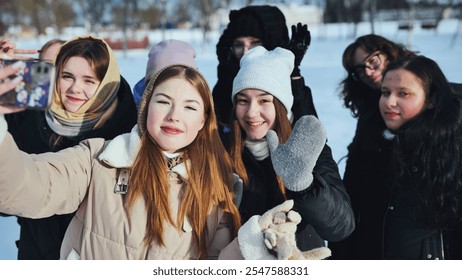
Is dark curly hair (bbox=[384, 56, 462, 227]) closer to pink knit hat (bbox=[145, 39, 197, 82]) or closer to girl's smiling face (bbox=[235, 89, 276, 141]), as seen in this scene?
girl's smiling face (bbox=[235, 89, 276, 141])

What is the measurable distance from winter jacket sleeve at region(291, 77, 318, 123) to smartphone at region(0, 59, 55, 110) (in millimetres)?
1230

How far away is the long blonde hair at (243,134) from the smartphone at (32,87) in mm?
852

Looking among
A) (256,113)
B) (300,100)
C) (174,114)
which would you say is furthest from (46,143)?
(300,100)

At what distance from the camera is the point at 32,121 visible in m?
2.31

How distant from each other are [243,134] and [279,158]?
18.3 inches

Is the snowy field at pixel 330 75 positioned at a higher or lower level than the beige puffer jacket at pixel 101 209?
lower

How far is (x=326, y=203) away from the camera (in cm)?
167

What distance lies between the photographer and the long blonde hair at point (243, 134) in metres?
1.98

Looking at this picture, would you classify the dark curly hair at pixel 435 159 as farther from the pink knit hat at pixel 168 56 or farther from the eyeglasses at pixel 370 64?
the pink knit hat at pixel 168 56

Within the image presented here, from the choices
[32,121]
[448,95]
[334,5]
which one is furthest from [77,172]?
[334,5]

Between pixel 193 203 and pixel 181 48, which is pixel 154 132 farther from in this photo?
pixel 181 48

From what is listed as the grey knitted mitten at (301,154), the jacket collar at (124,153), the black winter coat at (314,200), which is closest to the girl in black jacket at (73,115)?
the jacket collar at (124,153)

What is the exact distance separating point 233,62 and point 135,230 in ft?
5.58

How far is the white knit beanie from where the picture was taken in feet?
6.72
